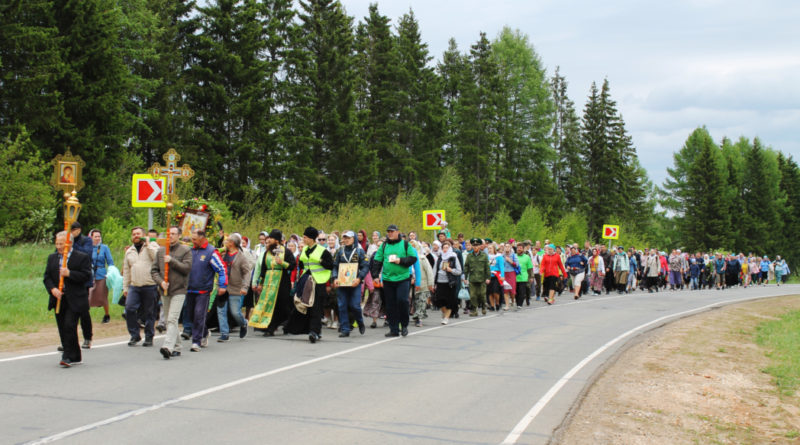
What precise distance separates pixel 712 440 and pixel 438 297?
10.6 meters

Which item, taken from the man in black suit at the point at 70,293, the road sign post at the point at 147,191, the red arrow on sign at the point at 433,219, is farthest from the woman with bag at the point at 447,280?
the man in black suit at the point at 70,293

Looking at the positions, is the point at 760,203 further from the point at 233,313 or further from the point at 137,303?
the point at 137,303

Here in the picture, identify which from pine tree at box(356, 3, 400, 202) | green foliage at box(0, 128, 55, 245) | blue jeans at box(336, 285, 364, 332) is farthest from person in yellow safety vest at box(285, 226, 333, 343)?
pine tree at box(356, 3, 400, 202)

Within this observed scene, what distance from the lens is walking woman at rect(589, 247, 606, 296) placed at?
3138 centimetres

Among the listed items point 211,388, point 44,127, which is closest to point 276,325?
point 211,388

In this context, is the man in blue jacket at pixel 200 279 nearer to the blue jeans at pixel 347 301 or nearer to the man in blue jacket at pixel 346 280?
the man in blue jacket at pixel 346 280

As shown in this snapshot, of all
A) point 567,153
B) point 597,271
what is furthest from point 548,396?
point 567,153

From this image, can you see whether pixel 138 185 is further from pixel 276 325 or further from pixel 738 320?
pixel 738 320

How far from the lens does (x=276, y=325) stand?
46.2 feet

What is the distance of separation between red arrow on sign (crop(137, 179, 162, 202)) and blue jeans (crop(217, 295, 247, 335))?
352cm

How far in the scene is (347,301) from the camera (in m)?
14.0

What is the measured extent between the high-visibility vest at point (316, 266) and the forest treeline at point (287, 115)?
16.1 meters

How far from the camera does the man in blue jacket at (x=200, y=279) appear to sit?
1141 centimetres

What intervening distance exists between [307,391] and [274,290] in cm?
549
